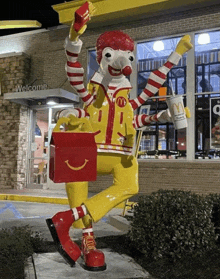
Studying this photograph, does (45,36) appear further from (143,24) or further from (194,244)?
(194,244)

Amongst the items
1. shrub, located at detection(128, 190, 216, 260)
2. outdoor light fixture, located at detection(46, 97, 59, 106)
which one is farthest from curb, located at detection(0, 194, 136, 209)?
shrub, located at detection(128, 190, 216, 260)

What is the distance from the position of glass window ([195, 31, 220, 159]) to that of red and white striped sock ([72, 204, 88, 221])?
24.6ft

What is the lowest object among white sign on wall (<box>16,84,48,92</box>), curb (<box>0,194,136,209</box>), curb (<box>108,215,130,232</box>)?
curb (<box>0,194,136,209</box>)

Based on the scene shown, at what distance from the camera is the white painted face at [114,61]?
3.21 metres

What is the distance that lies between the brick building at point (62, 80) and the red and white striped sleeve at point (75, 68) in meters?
6.96

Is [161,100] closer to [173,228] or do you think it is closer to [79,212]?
[173,228]

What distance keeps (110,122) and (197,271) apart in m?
1.66

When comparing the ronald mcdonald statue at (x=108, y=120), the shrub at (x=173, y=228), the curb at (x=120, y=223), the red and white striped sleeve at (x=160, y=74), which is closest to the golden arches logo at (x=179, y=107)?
the ronald mcdonald statue at (x=108, y=120)

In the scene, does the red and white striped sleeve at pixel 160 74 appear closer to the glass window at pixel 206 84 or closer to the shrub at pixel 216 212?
the shrub at pixel 216 212

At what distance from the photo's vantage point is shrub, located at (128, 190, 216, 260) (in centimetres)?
350

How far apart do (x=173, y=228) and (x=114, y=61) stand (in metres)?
1.80

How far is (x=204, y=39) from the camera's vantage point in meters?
10.2

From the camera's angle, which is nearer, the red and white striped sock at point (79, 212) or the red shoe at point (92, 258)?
the red and white striped sock at point (79, 212)

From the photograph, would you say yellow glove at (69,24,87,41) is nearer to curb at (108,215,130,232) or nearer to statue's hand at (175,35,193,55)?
statue's hand at (175,35,193,55)
